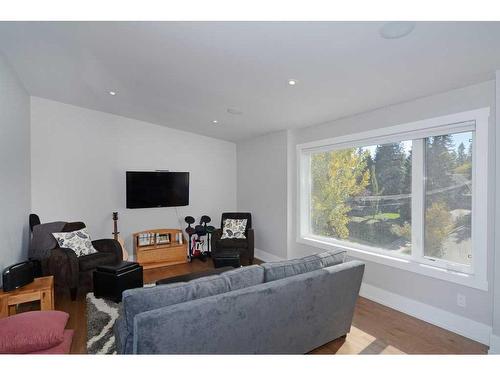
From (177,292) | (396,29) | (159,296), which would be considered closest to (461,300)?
(396,29)

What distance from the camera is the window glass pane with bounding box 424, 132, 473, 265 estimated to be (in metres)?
2.66

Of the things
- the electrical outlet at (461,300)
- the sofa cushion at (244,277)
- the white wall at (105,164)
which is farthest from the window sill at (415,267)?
the white wall at (105,164)

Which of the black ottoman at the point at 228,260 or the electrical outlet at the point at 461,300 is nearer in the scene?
the electrical outlet at the point at 461,300

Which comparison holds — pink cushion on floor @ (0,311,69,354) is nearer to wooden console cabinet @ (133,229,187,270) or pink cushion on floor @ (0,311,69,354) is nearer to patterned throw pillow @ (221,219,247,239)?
wooden console cabinet @ (133,229,187,270)

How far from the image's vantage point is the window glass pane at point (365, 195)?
3.23 m

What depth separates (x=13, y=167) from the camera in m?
3.34

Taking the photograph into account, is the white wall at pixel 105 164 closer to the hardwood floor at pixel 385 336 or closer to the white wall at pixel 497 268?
the hardwood floor at pixel 385 336

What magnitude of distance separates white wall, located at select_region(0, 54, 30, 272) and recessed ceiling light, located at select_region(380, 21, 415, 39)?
3.84 meters

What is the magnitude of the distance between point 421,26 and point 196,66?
1.94m

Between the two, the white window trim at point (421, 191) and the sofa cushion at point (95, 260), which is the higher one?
the white window trim at point (421, 191)

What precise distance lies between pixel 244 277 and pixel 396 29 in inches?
79.5

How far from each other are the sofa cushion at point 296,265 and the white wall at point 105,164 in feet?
12.6

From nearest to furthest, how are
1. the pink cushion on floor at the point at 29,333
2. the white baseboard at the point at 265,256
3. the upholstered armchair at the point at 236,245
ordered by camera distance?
1. the pink cushion on floor at the point at 29,333
2. the upholstered armchair at the point at 236,245
3. the white baseboard at the point at 265,256

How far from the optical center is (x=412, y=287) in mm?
3018
